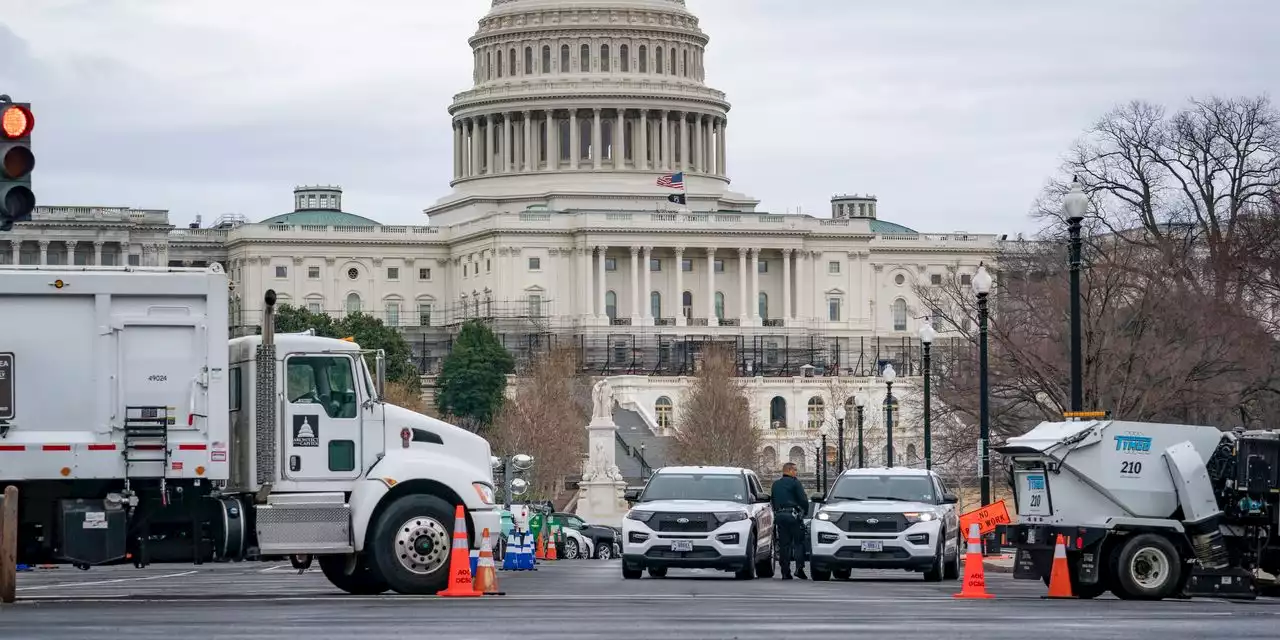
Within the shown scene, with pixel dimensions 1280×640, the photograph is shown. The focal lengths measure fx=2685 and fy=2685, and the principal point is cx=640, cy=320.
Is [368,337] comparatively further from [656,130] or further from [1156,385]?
[1156,385]

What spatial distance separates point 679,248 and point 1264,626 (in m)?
154

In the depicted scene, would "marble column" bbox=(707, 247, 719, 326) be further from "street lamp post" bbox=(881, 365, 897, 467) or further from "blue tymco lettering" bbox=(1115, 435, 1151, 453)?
"blue tymco lettering" bbox=(1115, 435, 1151, 453)

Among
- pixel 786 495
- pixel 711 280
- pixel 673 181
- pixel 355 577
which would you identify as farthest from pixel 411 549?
pixel 673 181

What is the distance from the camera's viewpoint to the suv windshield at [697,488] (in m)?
36.0

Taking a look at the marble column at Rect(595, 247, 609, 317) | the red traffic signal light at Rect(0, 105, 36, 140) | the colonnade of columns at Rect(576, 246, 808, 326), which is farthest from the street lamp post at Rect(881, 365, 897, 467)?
the marble column at Rect(595, 247, 609, 317)

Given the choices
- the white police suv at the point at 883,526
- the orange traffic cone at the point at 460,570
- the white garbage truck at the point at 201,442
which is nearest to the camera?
the white garbage truck at the point at 201,442

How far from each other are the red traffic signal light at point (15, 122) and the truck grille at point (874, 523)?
17235 millimetres

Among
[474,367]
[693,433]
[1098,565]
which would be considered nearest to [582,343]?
[474,367]

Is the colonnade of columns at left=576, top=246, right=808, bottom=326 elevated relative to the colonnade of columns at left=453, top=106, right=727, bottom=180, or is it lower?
lower

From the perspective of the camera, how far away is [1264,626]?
22.7m

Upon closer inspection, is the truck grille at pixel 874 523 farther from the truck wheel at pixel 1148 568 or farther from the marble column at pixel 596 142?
the marble column at pixel 596 142

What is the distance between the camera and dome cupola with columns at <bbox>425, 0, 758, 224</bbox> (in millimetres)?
182875

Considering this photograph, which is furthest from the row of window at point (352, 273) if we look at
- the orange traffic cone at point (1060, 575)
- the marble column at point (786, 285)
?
the orange traffic cone at point (1060, 575)

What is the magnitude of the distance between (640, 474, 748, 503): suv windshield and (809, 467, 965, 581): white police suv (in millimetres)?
1152
